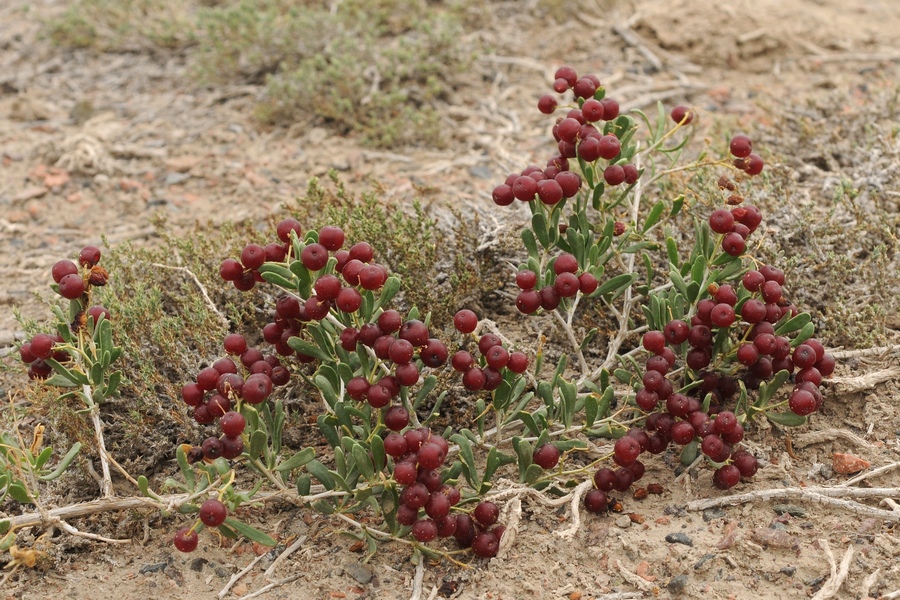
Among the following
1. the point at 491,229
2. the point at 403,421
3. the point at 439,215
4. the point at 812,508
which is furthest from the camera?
the point at 439,215

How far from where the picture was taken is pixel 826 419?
12.3ft

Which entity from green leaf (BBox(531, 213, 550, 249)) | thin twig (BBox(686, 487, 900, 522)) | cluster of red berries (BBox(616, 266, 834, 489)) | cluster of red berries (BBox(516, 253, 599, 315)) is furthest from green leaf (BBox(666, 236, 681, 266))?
thin twig (BBox(686, 487, 900, 522))

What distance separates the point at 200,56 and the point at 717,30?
14.3 ft

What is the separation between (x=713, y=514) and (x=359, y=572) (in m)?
1.41

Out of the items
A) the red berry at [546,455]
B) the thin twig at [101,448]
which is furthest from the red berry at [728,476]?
the thin twig at [101,448]

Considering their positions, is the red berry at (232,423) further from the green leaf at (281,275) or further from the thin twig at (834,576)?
the thin twig at (834,576)

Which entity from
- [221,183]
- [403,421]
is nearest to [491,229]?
[403,421]

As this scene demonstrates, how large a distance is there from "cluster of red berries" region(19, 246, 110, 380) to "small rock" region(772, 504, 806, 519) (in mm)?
2735

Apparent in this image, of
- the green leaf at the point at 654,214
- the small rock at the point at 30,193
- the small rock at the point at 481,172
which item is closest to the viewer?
the green leaf at the point at 654,214

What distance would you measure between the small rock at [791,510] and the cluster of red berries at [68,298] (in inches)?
108

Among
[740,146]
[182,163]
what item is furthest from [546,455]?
[182,163]

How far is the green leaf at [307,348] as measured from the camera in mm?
3176

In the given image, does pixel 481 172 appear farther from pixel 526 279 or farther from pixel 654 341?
pixel 654 341

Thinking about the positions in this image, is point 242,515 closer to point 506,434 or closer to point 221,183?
point 506,434
